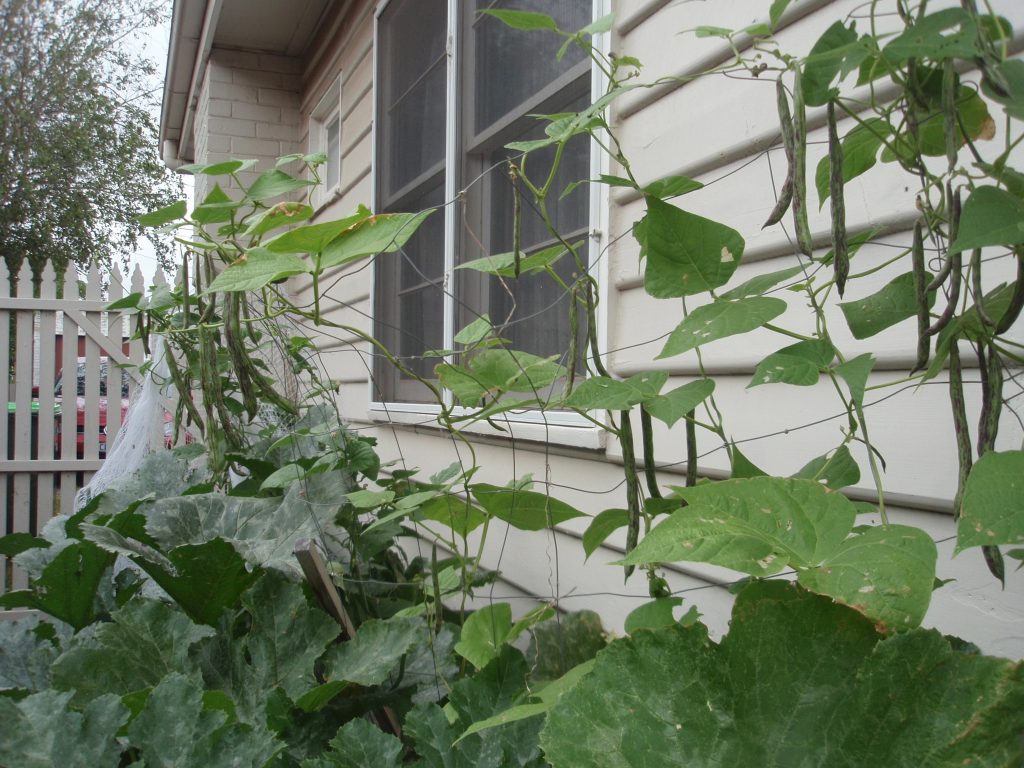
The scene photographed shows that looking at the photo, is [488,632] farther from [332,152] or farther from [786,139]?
[332,152]

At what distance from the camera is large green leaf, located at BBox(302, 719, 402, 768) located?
43.6 inches

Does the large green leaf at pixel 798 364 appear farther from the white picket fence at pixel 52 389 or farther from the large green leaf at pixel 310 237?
the white picket fence at pixel 52 389

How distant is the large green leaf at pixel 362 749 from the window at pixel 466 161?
79 centimetres

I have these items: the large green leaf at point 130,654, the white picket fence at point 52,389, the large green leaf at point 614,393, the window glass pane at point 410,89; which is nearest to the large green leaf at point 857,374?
the large green leaf at point 614,393

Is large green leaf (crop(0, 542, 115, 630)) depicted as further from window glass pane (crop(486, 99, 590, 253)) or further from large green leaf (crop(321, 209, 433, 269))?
window glass pane (crop(486, 99, 590, 253))

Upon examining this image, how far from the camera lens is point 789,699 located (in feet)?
2.54

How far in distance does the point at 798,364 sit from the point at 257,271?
659mm

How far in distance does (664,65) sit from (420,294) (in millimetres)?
1863

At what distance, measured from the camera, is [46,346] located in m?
5.50

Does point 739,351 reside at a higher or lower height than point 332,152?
lower

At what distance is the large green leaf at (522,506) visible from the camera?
1.35 m

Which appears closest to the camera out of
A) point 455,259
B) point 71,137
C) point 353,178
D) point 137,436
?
point 455,259

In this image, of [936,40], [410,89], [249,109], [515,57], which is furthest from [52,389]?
[936,40]

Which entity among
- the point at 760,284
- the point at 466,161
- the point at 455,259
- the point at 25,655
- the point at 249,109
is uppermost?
the point at 249,109
